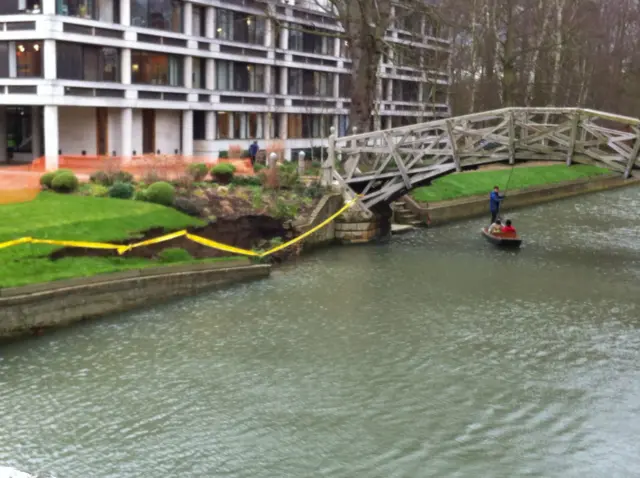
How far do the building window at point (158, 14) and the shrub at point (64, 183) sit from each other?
77.1 ft

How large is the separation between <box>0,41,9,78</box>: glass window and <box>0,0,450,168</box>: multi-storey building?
5 centimetres

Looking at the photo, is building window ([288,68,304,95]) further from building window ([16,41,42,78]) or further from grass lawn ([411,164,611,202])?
building window ([16,41,42,78])

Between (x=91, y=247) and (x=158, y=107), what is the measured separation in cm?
3028

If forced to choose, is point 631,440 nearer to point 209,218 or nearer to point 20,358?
point 20,358

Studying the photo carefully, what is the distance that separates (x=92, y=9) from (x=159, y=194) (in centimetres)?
2292

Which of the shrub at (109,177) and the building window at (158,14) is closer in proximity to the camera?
the shrub at (109,177)

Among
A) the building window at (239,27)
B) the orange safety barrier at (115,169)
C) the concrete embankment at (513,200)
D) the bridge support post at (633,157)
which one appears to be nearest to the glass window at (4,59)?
the orange safety barrier at (115,169)

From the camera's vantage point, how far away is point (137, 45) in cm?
4909

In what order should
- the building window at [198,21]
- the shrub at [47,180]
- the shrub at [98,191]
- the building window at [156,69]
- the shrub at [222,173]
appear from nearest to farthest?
the shrub at [98,191] → the shrub at [47,180] → the shrub at [222,173] → the building window at [156,69] → the building window at [198,21]

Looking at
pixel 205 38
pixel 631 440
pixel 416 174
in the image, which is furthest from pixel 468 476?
pixel 205 38

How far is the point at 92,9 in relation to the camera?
46.7 metres

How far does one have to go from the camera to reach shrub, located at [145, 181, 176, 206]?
28453mm

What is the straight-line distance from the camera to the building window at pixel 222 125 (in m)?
58.8

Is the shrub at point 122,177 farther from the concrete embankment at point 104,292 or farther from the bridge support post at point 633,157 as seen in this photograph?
the bridge support post at point 633,157
